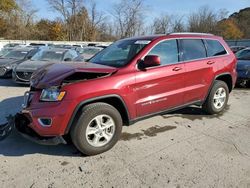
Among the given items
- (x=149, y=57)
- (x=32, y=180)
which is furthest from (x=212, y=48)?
(x=32, y=180)

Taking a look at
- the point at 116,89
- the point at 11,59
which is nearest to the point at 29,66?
the point at 11,59

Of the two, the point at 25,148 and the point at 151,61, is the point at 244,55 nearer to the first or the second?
the point at 151,61

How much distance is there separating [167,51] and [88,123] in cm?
198

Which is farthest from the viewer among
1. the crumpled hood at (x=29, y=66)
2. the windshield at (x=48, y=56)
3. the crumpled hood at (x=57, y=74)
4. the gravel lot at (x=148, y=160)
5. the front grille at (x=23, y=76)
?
the windshield at (x=48, y=56)

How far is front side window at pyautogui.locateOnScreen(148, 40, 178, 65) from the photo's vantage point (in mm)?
4457

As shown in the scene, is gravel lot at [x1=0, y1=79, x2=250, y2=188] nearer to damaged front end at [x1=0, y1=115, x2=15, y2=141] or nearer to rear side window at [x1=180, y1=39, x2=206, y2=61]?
damaged front end at [x1=0, y1=115, x2=15, y2=141]

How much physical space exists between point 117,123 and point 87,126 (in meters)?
0.50

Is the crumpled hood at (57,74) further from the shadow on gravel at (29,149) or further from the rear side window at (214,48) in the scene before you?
the rear side window at (214,48)

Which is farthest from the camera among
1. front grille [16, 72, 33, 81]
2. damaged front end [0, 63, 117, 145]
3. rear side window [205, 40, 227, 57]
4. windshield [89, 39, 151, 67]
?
front grille [16, 72, 33, 81]

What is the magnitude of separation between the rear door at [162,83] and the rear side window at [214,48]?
1031 millimetres

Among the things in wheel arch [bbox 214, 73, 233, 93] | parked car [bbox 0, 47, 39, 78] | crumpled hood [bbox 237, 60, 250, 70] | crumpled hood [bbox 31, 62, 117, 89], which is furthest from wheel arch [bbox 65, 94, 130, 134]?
parked car [bbox 0, 47, 39, 78]

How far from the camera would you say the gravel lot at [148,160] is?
124 inches

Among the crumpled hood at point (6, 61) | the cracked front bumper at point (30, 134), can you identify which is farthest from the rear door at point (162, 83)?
the crumpled hood at point (6, 61)

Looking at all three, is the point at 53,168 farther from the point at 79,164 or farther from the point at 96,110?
the point at 96,110
